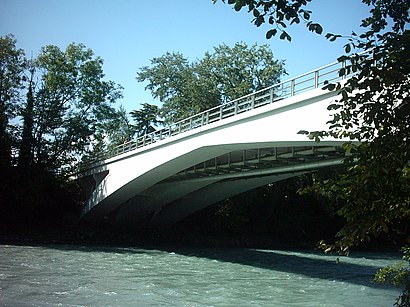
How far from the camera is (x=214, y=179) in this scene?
2533 cm

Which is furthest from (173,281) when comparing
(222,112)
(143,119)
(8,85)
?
(143,119)

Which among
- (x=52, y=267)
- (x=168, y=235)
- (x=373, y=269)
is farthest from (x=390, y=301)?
(x=168, y=235)

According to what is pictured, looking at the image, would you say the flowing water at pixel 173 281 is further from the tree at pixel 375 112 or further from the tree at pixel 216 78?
the tree at pixel 216 78

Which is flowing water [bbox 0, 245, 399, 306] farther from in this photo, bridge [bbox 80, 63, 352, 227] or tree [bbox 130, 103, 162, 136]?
tree [bbox 130, 103, 162, 136]

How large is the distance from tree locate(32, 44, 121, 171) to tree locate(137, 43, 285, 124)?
7.70 metres

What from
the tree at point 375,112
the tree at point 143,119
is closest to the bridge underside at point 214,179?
the tree at point 375,112

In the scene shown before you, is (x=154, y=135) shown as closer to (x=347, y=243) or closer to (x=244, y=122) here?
(x=244, y=122)

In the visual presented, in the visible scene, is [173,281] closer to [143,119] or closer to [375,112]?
[375,112]

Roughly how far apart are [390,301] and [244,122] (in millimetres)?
8190

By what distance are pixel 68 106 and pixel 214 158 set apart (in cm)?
1523

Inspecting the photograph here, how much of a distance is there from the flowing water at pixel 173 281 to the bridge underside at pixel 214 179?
4.16m

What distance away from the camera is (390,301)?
12.2 m

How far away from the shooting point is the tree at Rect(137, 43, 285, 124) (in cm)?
4047

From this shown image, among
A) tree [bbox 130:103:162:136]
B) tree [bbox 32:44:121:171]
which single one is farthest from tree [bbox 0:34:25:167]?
tree [bbox 130:103:162:136]
